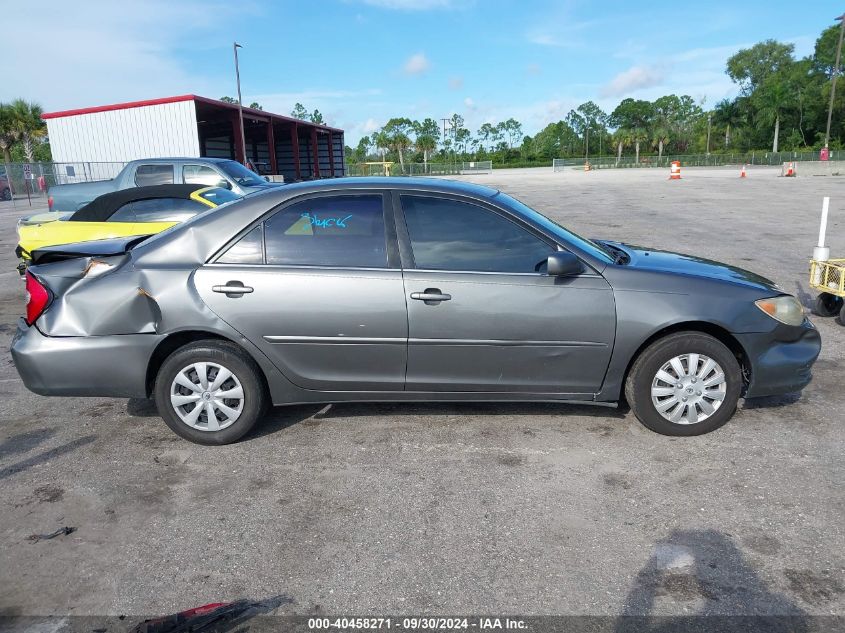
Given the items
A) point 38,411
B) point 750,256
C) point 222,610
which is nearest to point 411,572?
point 222,610

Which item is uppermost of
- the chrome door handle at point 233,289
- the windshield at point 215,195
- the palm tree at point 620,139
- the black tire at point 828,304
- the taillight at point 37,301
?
the palm tree at point 620,139

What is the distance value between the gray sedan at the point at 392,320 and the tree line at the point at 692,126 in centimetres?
8413

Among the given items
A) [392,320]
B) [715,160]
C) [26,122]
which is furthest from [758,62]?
[392,320]

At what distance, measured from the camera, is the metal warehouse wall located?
93.2 feet

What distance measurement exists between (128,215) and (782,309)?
690 cm

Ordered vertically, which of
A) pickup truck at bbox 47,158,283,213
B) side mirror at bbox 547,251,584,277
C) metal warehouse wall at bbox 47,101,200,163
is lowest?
side mirror at bbox 547,251,584,277

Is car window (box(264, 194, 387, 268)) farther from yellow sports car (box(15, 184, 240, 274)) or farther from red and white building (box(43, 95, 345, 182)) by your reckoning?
red and white building (box(43, 95, 345, 182))

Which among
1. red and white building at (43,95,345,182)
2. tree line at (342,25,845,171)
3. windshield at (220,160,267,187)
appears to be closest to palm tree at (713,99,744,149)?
tree line at (342,25,845,171)

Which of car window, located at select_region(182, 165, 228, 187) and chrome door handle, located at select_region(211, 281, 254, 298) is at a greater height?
car window, located at select_region(182, 165, 228, 187)

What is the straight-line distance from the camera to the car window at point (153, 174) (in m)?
11.3

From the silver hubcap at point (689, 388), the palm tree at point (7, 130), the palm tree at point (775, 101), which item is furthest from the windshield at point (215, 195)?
the palm tree at point (775, 101)

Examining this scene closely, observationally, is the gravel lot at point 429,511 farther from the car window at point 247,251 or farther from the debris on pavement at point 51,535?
the car window at point 247,251

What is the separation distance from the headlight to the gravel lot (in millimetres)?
721

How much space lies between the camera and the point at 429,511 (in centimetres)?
324
